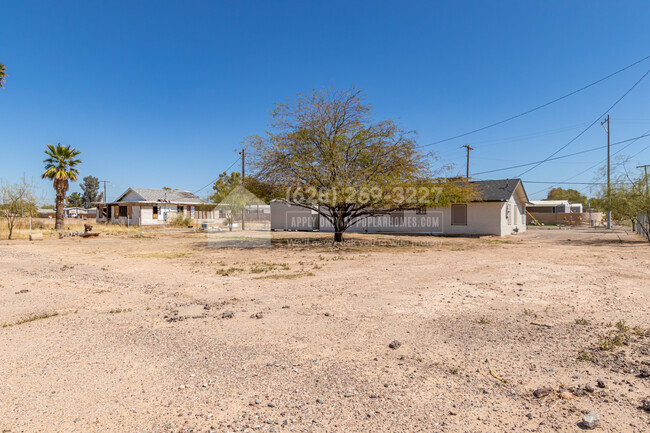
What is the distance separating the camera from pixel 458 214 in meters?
26.2

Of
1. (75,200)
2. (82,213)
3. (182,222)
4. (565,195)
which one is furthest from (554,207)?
(75,200)

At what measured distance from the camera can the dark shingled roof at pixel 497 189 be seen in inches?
963

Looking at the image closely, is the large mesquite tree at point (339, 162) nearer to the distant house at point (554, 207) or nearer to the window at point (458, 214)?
the window at point (458, 214)

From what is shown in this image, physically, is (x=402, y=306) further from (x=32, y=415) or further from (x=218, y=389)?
(x=32, y=415)

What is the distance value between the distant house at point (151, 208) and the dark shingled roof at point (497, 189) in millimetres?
29076

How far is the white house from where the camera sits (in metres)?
24.7

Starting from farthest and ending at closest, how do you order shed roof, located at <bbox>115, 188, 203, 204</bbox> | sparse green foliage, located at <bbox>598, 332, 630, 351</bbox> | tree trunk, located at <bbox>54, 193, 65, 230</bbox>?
1. shed roof, located at <bbox>115, 188, 203, 204</bbox>
2. tree trunk, located at <bbox>54, 193, 65, 230</bbox>
3. sparse green foliage, located at <bbox>598, 332, 630, 351</bbox>

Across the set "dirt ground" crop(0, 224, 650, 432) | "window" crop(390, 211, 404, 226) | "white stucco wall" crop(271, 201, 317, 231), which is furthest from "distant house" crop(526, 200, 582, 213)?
"dirt ground" crop(0, 224, 650, 432)

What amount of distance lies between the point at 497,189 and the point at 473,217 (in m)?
2.79

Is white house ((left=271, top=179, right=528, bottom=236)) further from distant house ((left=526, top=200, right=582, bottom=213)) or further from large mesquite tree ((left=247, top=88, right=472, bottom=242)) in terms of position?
distant house ((left=526, top=200, right=582, bottom=213))

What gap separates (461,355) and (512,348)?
69 cm

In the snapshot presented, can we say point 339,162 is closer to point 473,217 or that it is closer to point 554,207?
point 473,217

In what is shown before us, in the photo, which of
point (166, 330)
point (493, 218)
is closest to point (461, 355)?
point (166, 330)

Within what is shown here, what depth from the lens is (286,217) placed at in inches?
1298
